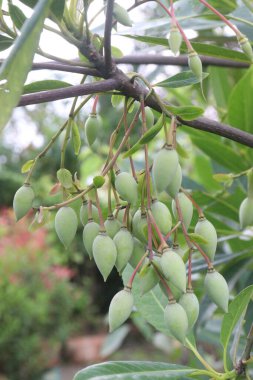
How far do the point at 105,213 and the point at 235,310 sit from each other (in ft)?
0.57

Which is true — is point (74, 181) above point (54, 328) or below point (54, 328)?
above

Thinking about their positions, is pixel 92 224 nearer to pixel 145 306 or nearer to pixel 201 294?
pixel 145 306

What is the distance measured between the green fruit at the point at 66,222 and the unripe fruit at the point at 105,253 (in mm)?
37

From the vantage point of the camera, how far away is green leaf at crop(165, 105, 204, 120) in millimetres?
464

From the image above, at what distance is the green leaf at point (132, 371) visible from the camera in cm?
56

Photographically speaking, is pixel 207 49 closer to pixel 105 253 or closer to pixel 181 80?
pixel 181 80

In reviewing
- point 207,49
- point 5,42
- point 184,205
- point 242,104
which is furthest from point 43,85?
point 242,104

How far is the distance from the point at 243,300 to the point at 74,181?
0.72ft

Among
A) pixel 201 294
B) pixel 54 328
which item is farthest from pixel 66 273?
pixel 201 294

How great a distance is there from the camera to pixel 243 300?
620mm

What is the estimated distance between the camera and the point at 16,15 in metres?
0.46

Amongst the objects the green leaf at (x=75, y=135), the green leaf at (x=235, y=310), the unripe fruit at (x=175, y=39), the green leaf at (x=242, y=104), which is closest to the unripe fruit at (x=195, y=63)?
the unripe fruit at (x=175, y=39)

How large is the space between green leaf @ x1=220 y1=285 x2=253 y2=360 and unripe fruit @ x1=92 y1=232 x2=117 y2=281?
0.18 metres

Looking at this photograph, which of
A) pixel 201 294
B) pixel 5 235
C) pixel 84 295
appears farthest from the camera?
pixel 84 295
